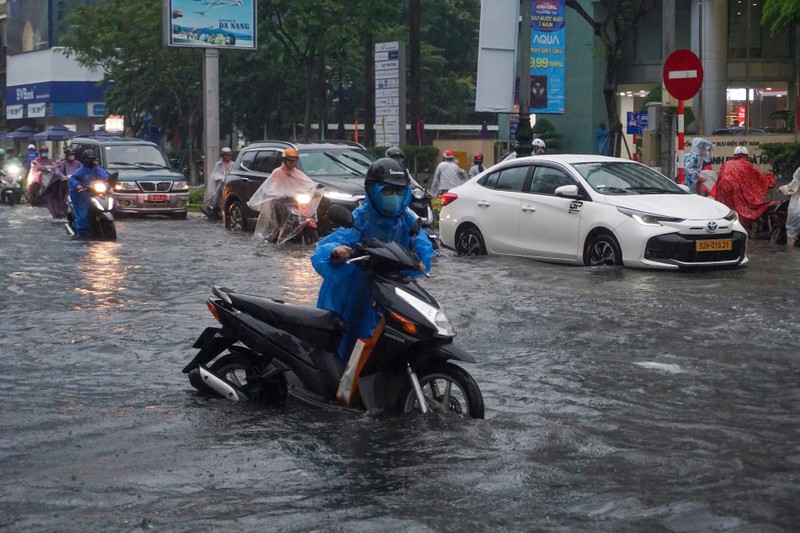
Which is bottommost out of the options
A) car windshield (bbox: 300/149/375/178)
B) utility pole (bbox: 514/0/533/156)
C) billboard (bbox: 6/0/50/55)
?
car windshield (bbox: 300/149/375/178)

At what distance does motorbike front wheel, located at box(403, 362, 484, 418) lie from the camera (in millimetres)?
7219

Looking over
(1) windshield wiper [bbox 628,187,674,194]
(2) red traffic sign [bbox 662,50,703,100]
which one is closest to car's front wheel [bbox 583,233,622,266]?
(1) windshield wiper [bbox 628,187,674,194]

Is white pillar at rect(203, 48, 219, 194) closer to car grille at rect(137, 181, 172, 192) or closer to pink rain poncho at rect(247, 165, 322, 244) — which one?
car grille at rect(137, 181, 172, 192)

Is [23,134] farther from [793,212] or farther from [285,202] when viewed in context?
[793,212]

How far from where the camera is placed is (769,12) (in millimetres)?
29391

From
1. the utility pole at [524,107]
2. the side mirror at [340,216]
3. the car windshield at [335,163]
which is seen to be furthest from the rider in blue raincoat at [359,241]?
the utility pole at [524,107]

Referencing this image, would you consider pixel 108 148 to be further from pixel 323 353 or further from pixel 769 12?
pixel 323 353

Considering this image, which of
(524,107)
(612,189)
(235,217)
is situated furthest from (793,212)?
(235,217)

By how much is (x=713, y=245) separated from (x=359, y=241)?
8.94m

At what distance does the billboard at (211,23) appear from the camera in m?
37.1

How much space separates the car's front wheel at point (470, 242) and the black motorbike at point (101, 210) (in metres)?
6.67

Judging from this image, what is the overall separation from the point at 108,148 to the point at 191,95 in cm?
2431

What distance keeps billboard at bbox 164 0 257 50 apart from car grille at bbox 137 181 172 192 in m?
7.30

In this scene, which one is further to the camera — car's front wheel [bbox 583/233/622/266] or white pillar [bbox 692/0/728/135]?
A: white pillar [bbox 692/0/728/135]
